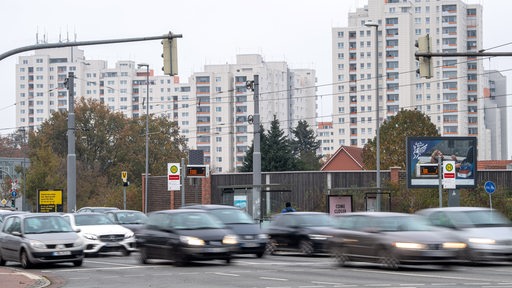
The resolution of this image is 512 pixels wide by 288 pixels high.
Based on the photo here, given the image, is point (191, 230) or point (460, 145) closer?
point (191, 230)

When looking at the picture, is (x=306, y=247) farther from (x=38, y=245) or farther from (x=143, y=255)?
(x=38, y=245)

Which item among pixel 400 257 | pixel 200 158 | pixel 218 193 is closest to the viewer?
pixel 400 257

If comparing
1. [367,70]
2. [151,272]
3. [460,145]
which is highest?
[367,70]

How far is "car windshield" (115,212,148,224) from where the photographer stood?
37.1 metres

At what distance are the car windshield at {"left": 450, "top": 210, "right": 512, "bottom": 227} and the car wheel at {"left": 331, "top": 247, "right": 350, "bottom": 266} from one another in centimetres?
325

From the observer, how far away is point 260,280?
21.9 m

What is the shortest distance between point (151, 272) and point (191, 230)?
208 cm

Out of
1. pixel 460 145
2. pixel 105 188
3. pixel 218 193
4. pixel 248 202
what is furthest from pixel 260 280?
pixel 105 188

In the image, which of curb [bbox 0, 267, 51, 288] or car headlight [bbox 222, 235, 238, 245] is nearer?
curb [bbox 0, 267, 51, 288]

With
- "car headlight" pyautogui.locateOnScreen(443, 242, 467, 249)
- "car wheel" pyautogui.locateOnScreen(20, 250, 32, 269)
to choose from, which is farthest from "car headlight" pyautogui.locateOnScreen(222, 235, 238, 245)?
"car headlight" pyautogui.locateOnScreen(443, 242, 467, 249)

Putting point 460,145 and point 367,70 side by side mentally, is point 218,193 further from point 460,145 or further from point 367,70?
point 367,70

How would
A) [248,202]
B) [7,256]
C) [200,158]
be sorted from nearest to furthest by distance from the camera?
[7,256] → [248,202] → [200,158]

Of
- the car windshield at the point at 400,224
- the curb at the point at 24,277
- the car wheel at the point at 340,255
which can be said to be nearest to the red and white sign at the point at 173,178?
the curb at the point at 24,277

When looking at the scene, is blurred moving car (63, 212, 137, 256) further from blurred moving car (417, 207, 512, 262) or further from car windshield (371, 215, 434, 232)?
car windshield (371, 215, 434, 232)
